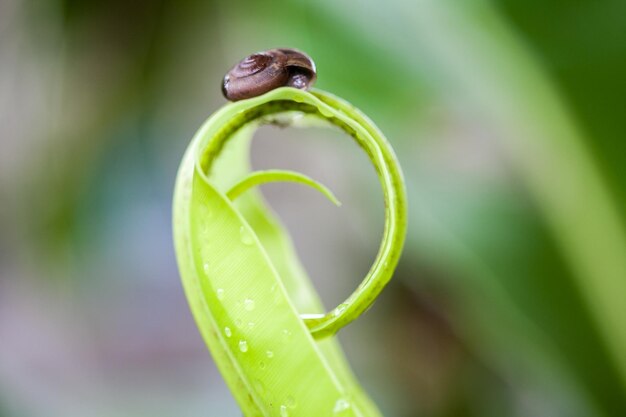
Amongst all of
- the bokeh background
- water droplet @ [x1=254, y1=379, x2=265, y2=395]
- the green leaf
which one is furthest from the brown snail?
the bokeh background

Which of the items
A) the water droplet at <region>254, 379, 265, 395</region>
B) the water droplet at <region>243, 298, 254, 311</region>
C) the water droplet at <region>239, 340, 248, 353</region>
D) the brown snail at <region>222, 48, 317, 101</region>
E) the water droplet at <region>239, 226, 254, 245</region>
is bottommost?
the water droplet at <region>254, 379, 265, 395</region>

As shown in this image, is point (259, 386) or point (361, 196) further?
point (361, 196)

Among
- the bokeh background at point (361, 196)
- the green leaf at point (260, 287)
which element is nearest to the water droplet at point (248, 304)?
the green leaf at point (260, 287)

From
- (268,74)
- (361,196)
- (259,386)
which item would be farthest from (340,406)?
(361,196)

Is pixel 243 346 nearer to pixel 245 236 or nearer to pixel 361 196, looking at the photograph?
pixel 245 236

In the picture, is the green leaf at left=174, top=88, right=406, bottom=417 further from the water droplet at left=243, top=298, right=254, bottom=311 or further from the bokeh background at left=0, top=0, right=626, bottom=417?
the bokeh background at left=0, top=0, right=626, bottom=417

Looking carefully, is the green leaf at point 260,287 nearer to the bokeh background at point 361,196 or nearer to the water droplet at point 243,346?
the water droplet at point 243,346
